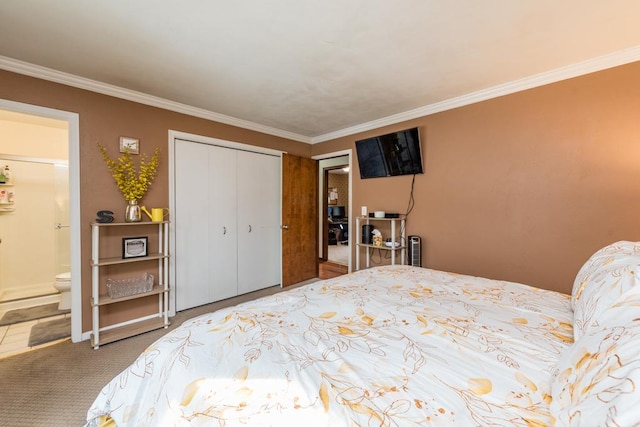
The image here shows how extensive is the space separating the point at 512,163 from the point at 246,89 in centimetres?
276

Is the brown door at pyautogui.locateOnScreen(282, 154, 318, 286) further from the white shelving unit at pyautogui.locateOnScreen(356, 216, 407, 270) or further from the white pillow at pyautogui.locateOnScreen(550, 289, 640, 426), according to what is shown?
the white pillow at pyautogui.locateOnScreen(550, 289, 640, 426)

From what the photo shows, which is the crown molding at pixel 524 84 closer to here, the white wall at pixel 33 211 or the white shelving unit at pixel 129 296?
the white shelving unit at pixel 129 296

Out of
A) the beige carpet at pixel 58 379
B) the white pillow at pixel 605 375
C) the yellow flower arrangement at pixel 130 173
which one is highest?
the yellow flower arrangement at pixel 130 173

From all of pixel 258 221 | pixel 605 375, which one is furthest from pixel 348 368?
pixel 258 221

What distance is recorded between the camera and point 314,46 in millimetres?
1923

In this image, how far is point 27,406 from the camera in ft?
5.43

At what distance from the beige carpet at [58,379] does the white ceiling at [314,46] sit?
244 centimetres

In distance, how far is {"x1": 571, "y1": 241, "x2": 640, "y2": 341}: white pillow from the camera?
87cm

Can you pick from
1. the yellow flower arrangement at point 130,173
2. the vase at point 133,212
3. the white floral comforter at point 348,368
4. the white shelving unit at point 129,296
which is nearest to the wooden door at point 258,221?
the white shelving unit at point 129,296

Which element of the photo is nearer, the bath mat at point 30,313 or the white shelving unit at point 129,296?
the white shelving unit at point 129,296

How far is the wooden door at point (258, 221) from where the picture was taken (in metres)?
3.69

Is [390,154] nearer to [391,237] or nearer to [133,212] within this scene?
[391,237]

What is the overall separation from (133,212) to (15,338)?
1650mm

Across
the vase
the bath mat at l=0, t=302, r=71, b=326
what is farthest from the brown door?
the bath mat at l=0, t=302, r=71, b=326
